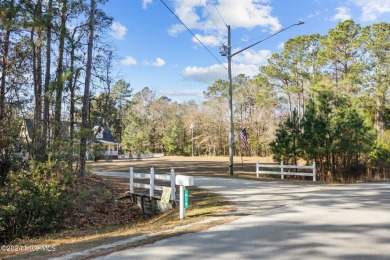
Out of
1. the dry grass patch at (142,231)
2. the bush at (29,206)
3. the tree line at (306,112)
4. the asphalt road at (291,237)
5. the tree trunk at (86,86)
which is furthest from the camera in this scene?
the tree line at (306,112)

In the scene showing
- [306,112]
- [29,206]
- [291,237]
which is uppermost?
[306,112]

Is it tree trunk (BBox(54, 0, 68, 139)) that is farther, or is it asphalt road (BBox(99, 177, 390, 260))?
tree trunk (BBox(54, 0, 68, 139))

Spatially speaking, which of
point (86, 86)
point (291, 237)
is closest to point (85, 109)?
point (86, 86)

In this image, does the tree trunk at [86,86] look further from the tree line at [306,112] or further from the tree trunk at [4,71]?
the tree line at [306,112]

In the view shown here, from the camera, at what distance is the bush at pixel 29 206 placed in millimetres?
10039

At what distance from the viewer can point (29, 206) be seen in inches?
401

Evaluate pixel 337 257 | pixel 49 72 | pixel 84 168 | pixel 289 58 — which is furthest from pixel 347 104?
pixel 289 58

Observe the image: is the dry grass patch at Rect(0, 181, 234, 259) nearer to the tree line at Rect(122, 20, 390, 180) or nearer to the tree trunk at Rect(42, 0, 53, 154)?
the tree trunk at Rect(42, 0, 53, 154)

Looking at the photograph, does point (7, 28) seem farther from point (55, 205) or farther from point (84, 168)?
point (55, 205)

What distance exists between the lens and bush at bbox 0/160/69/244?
10.0m

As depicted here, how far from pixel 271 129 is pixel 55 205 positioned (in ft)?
149

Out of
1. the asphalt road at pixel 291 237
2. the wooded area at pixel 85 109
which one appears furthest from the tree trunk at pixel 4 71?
the asphalt road at pixel 291 237

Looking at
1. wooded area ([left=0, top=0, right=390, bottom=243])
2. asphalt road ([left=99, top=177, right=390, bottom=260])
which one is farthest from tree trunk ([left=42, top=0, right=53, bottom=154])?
asphalt road ([left=99, top=177, right=390, bottom=260])

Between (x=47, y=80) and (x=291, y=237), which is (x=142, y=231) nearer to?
(x=291, y=237)
